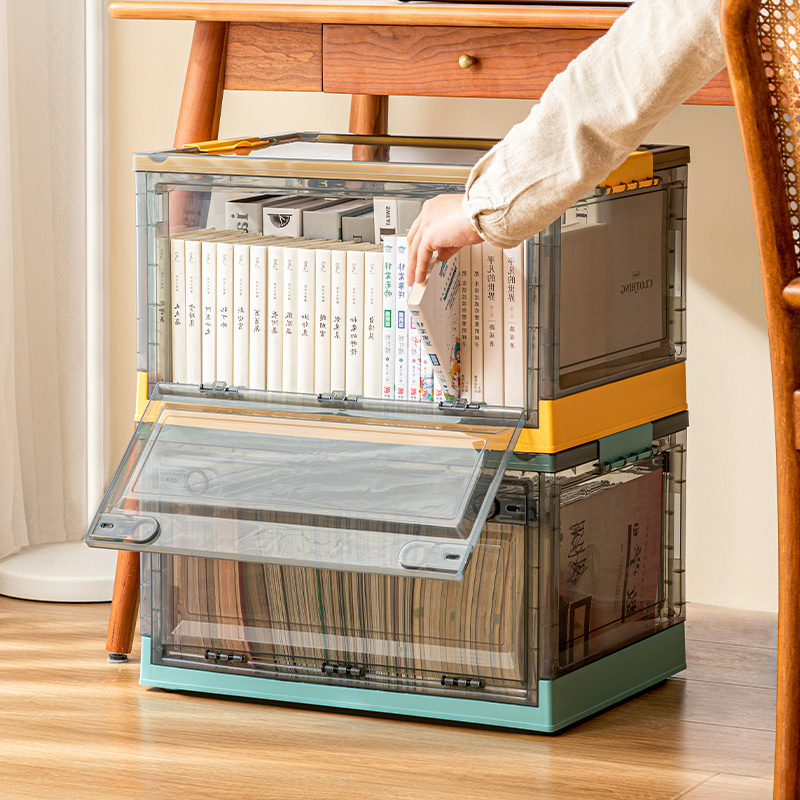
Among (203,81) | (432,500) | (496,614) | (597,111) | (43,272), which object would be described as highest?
(203,81)

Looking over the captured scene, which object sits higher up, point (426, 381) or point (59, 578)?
point (426, 381)

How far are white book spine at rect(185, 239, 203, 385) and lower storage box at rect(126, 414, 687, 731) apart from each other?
183 mm

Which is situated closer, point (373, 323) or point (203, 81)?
point (373, 323)

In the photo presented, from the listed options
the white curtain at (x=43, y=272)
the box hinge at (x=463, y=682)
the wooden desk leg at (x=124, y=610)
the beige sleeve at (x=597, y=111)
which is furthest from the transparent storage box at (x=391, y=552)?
the white curtain at (x=43, y=272)

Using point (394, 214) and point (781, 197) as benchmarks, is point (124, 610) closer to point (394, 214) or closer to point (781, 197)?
point (394, 214)

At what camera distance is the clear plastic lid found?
51.0 inches

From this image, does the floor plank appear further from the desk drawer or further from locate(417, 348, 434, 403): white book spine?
the desk drawer

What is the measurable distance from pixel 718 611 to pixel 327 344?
735 millimetres

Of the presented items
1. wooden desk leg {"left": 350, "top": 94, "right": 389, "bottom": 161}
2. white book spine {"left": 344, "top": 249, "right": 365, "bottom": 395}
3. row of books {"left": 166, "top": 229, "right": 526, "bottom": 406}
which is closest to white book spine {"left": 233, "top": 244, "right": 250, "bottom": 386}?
row of books {"left": 166, "top": 229, "right": 526, "bottom": 406}

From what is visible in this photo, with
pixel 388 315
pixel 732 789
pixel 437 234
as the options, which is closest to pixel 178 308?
pixel 388 315

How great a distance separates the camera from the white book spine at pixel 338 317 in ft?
4.57

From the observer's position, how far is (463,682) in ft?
4.58

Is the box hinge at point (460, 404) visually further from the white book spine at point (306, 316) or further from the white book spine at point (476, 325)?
the white book spine at point (306, 316)

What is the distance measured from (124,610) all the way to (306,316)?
1.47 feet
